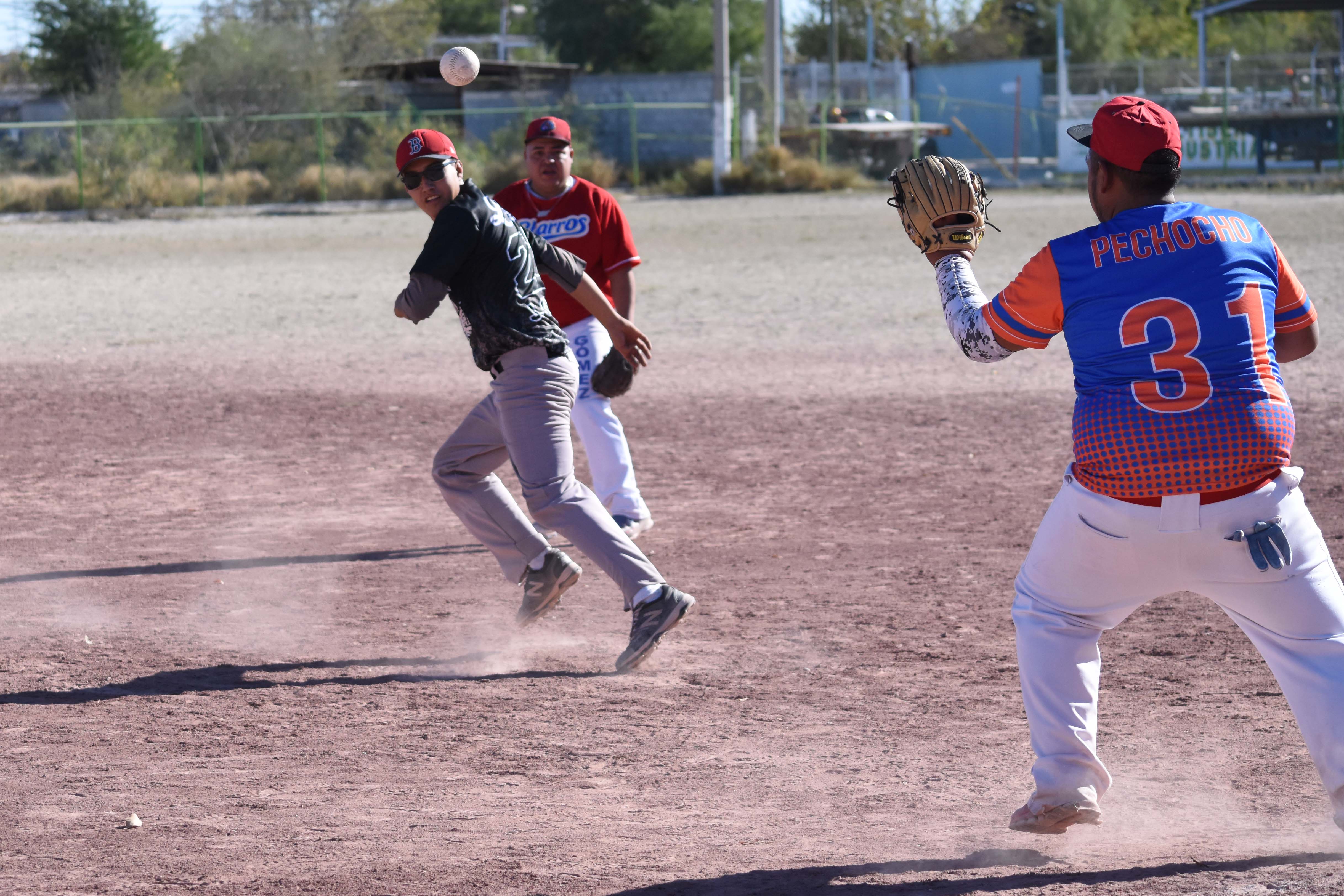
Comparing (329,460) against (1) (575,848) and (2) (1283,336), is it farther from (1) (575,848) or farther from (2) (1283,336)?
(2) (1283,336)

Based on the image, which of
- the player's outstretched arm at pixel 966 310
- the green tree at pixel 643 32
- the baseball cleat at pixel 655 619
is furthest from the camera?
the green tree at pixel 643 32

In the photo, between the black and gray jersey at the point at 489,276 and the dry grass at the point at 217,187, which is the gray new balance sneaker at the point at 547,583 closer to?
the black and gray jersey at the point at 489,276

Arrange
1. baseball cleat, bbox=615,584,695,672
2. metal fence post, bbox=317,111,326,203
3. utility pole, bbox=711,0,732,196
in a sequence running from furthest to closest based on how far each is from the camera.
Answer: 1. metal fence post, bbox=317,111,326,203
2. utility pole, bbox=711,0,732,196
3. baseball cleat, bbox=615,584,695,672

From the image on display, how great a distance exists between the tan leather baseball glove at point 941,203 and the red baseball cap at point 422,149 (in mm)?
2006

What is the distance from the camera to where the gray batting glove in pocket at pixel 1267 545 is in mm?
3328

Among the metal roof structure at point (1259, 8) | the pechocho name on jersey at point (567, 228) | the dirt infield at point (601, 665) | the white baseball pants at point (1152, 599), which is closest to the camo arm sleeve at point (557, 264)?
the dirt infield at point (601, 665)

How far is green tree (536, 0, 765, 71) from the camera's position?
6084 cm

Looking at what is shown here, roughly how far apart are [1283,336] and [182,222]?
3038cm

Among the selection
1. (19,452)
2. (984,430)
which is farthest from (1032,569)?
(19,452)

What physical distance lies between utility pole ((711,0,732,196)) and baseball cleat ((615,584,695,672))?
96.7 feet

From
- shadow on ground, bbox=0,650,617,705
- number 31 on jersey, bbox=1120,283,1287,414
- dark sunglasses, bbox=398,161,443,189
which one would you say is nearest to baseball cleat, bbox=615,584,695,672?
shadow on ground, bbox=0,650,617,705

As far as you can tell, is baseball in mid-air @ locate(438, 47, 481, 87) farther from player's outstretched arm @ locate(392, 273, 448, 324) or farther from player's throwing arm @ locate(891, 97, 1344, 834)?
player's throwing arm @ locate(891, 97, 1344, 834)

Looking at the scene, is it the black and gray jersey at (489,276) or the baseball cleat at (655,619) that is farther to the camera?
the baseball cleat at (655,619)

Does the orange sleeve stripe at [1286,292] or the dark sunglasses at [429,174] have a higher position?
the dark sunglasses at [429,174]
